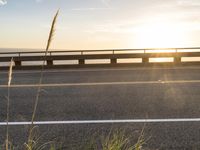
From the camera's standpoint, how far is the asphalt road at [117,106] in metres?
6.47

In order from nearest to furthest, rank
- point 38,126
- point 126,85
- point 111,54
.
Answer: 1. point 38,126
2. point 126,85
3. point 111,54

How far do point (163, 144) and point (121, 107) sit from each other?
3138 mm

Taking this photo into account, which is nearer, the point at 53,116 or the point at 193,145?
the point at 193,145

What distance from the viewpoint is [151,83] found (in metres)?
13.2

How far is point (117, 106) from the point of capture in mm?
9047

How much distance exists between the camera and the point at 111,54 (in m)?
22.3

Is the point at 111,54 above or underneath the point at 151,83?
above

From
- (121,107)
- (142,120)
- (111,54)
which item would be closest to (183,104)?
(121,107)

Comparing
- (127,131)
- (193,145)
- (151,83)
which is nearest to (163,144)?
(193,145)

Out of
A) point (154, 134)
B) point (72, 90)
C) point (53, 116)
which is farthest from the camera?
point (72, 90)

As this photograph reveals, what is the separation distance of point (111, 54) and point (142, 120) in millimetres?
14953

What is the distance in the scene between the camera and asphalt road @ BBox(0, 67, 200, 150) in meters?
6.47

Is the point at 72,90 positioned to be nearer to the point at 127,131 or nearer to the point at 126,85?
the point at 126,85

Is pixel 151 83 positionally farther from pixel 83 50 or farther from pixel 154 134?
pixel 83 50
